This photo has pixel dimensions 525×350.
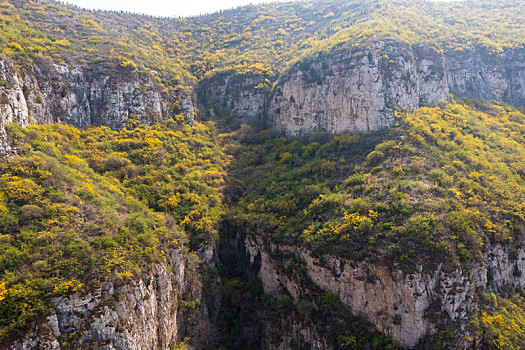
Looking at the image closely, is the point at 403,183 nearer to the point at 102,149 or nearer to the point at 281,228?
the point at 281,228

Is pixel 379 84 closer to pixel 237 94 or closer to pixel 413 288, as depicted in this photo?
pixel 237 94

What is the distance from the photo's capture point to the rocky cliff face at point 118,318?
64.1ft

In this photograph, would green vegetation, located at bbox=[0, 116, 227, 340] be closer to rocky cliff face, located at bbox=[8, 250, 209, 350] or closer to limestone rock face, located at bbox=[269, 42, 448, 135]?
rocky cliff face, located at bbox=[8, 250, 209, 350]

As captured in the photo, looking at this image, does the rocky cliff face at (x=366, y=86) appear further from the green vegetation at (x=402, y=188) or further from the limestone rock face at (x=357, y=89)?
the green vegetation at (x=402, y=188)

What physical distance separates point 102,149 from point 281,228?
25890 millimetres

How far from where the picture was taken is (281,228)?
36.0 m

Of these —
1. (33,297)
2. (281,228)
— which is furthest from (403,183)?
(33,297)

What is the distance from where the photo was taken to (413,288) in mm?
26594

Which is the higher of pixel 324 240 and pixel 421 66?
pixel 421 66

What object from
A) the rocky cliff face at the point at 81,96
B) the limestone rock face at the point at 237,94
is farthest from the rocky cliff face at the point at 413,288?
the limestone rock face at the point at 237,94

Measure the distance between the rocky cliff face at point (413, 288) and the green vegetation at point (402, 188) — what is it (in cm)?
135

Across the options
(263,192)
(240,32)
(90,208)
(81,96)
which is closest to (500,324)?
(263,192)

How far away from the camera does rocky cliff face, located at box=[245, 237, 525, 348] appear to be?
2627 cm

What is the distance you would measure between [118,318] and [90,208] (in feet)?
32.7
